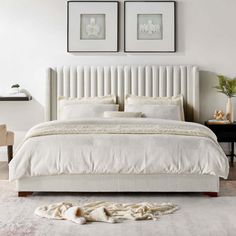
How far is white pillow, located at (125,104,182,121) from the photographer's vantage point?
652 centimetres

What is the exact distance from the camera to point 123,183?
4781 mm

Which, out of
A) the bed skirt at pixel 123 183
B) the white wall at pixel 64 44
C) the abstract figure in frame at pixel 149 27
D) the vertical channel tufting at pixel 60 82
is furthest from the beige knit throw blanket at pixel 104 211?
the abstract figure in frame at pixel 149 27

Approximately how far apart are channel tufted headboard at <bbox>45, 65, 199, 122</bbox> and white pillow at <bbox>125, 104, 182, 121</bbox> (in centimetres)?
38

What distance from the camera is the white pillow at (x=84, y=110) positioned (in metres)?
6.55

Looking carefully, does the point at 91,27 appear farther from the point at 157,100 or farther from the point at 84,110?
the point at 157,100

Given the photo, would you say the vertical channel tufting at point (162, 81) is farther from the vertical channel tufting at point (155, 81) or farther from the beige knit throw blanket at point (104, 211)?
the beige knit throw blanket at point (104, 211)

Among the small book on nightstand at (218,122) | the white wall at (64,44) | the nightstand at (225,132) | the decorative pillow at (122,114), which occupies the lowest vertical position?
the nightstand at (225,132)

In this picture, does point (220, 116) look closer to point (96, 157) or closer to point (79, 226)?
point (96, 157)

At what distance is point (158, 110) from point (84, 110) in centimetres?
89

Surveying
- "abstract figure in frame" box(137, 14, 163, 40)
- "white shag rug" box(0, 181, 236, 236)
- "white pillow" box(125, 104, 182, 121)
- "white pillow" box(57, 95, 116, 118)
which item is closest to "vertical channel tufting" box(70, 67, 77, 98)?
"white pillow" box(57, 95, 116, 118)

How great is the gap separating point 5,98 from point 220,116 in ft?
8.84

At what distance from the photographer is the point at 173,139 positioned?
479cm

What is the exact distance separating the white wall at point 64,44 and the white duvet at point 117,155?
7.93 feet

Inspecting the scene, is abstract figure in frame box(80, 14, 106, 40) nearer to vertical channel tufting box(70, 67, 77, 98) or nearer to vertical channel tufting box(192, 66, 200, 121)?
vertical channel tufting box(70, 67, 77, 98)
